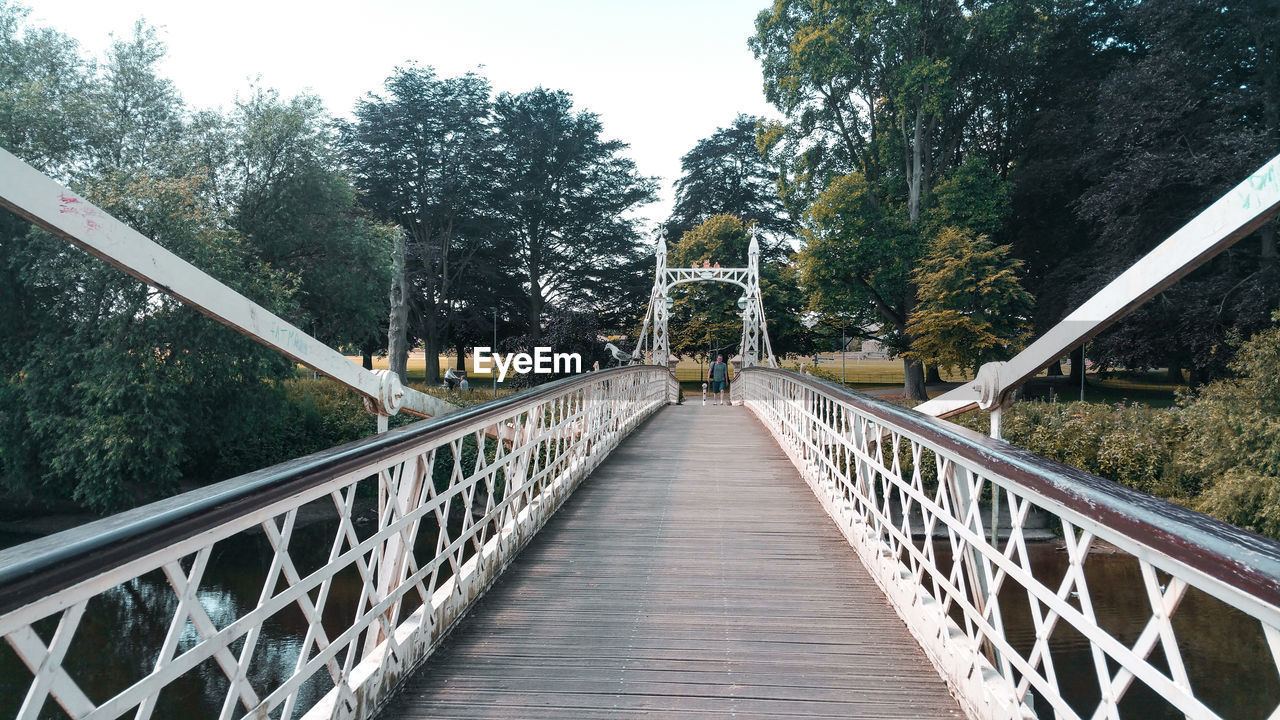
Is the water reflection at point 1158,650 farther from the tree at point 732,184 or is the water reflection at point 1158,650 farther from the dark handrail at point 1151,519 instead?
the tree at point 732,184

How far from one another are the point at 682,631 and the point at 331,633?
964cm

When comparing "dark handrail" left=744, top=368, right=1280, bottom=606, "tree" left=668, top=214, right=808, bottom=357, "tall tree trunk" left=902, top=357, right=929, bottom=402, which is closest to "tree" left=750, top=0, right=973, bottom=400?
"tall tree trunk" left=902, top=357, right=929, bottom=402

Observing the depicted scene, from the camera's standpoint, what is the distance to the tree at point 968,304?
2180 cm

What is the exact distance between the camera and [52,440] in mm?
14453

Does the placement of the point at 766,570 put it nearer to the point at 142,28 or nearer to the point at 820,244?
the point at 142,28

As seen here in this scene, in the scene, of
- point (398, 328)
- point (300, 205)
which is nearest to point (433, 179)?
point (398, 328)

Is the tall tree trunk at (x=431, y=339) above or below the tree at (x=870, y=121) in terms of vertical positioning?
below

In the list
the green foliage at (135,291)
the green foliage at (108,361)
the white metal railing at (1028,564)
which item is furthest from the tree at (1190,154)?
the green foliage at (108,361)

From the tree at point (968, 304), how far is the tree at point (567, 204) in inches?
674

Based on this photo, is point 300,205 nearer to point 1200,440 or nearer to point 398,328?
point 398,328

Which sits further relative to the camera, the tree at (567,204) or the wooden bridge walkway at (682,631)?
the tree at (567,204)

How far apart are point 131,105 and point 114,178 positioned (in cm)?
409

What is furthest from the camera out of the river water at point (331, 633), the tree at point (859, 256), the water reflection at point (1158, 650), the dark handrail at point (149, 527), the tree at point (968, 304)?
the tree at point (859, 256)

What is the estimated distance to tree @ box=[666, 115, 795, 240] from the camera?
4097 cm
